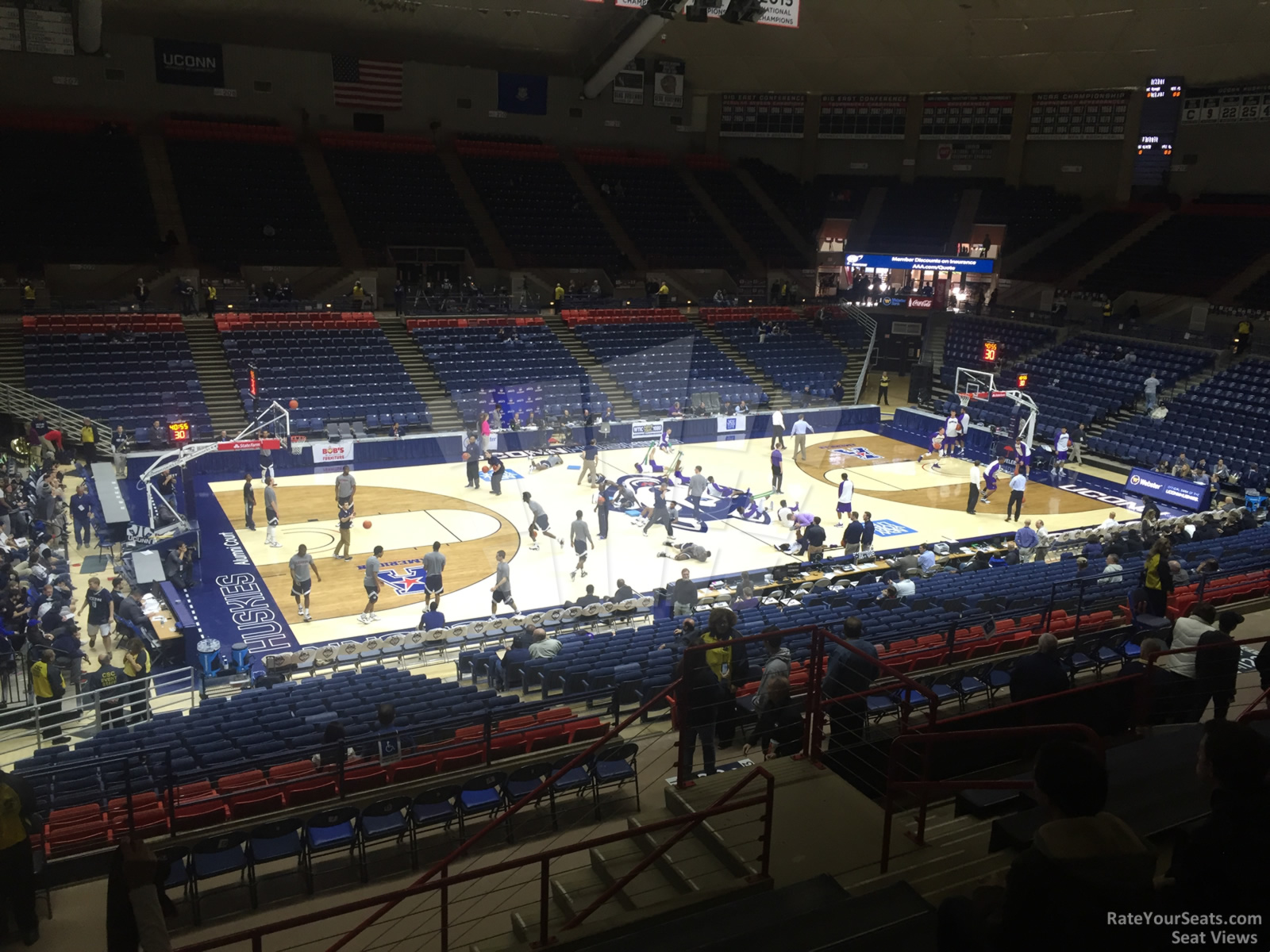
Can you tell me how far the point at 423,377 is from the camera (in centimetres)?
3253

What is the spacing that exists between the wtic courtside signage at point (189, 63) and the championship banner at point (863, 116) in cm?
2503

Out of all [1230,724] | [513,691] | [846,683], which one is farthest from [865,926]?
[513,691]

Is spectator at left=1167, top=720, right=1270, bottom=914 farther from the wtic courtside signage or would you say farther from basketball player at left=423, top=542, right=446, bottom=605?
the wtic courtside signage

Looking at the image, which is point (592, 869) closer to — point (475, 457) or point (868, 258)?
point (475, 457)

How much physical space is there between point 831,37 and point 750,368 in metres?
11.4

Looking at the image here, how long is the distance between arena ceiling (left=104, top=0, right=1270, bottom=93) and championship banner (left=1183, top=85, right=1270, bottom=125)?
4683 millimetres

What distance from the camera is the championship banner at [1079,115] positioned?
1588 inches

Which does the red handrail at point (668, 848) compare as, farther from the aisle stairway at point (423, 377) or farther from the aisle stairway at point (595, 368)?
the aisle stairway at point (595, 368)

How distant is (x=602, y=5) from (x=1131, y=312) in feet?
69.0

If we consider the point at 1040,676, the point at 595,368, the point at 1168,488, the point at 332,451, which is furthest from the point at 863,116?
the point at 1040,676

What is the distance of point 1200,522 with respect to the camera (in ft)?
72.2

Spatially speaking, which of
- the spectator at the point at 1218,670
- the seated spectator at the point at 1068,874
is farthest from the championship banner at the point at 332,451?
the seated spectator at the point at 1068,874

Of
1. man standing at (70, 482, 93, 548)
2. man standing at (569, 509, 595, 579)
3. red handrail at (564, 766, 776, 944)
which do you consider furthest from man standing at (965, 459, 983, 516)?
red handrail at (564, 766, 776, 944)

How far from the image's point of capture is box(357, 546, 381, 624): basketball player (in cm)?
1745
